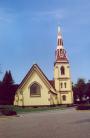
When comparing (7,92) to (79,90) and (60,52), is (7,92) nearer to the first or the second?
(60,52)

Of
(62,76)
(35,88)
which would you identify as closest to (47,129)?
(35,88)

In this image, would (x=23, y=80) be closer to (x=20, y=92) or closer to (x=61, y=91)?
(x=20, y=92)

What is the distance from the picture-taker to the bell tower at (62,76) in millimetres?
85938

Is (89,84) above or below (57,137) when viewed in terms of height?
above

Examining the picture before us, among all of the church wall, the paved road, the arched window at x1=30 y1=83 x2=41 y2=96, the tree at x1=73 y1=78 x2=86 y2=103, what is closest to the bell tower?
the church wall

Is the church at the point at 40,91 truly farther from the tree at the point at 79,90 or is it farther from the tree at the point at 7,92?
the tree at the point at 79,90

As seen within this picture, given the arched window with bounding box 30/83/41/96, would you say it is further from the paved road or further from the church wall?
the paved road

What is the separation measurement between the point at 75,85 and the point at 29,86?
41.4 meters

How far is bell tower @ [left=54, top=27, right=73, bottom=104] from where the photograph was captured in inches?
3383

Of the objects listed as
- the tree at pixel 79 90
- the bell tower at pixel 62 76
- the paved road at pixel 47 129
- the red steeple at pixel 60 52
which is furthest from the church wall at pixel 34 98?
the paved road at pixel 47 129

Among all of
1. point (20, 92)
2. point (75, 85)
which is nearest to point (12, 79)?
point (20, 92)

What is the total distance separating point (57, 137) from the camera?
53.3 feet

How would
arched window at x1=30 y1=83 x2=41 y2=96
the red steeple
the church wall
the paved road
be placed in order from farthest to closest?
the red steeple, arched window at x1=30 y1=83 x2=41 y2=96, the church wall, the paved road

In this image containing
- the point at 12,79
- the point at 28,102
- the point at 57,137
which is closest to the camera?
the point at 57,137
